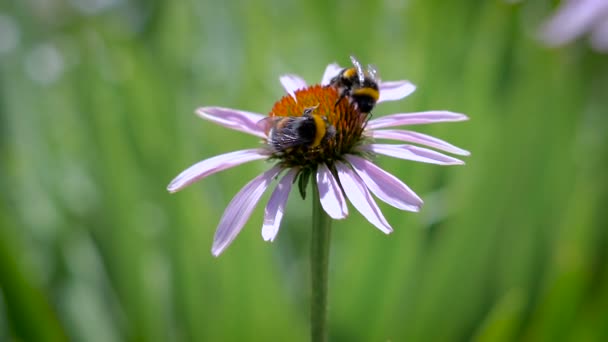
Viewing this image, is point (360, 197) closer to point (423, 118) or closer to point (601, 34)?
point (423, 118)

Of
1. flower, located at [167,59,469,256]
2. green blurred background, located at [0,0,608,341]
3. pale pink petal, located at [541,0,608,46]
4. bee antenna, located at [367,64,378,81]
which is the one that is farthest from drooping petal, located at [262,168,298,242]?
pale pink petal, located at [541,0,608,46]

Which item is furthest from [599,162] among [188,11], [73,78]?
[73,78]

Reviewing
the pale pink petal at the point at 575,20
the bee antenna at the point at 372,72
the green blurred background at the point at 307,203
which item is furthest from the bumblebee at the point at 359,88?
the pale pink petal at the point at 575,20

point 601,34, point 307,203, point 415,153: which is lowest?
point 307,203

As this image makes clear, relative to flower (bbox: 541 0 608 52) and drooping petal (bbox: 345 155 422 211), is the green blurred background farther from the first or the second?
drooping petal (bbox: 345 155 422 211)

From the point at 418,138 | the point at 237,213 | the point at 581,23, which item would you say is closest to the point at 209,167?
the point at 237,213
